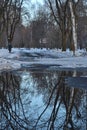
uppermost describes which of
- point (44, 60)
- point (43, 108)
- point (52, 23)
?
point (52, 23)

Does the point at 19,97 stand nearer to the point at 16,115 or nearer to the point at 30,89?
the point at 30,89

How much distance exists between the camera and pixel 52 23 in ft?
268

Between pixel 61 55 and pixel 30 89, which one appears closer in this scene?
pixel 30 89

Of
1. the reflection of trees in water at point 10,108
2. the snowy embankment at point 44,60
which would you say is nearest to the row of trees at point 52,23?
the snowy embankment at point 44,60

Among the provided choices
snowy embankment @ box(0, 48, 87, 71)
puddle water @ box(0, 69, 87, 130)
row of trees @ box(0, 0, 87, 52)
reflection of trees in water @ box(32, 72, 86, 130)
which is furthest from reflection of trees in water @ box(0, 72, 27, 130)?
row of trees @ box(0, 0, 87, 52)

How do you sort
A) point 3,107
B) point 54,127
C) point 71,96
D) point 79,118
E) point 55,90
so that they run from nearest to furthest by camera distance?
point 54,127 < point 79,118 < point 3,107 < point 71,96 < point 55,90

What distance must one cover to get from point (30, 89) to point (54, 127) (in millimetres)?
6297

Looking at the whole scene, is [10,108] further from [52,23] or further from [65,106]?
[52,23]

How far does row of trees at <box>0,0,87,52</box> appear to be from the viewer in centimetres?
5169

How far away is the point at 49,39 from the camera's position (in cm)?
10469

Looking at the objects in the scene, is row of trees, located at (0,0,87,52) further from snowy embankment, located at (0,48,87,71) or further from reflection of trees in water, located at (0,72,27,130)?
reflection of trees in water, located at (0,72,27,130)

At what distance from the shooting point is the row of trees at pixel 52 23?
51.7 meters

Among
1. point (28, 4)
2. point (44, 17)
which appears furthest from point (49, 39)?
point (28, 4)

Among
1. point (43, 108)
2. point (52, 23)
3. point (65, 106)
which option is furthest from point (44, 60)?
point (52, 23)
